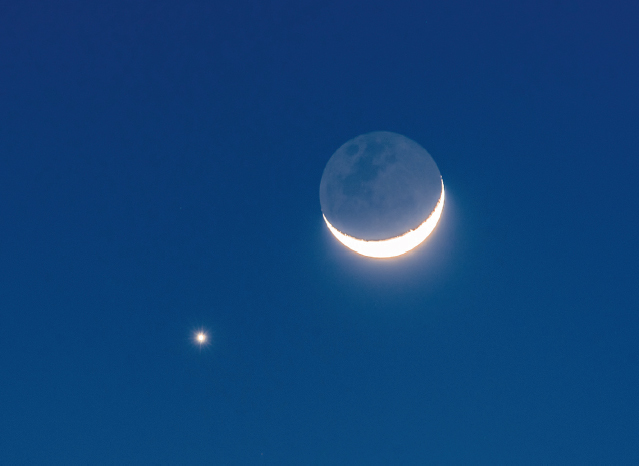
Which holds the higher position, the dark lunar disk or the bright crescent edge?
the dark lunar disk

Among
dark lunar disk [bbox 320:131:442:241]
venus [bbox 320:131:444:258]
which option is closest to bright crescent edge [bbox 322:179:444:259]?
venus [bbox 320:131:444:258]

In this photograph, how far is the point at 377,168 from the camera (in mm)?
10094

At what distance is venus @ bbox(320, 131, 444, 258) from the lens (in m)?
9.75

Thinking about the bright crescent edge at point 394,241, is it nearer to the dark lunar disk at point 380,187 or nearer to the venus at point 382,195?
the venus at point 382,195

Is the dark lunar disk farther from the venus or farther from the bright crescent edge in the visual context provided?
the bright crescent edge

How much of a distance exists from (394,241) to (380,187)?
1.39m

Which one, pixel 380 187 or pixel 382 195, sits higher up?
pixel 380 187

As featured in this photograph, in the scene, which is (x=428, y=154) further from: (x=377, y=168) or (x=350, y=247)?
(x=350, y=247)

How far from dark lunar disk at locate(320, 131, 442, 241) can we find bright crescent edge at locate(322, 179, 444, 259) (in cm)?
13

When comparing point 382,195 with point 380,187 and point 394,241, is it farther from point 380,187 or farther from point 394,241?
point 394,241

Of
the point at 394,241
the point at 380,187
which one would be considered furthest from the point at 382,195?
the point at 394,241

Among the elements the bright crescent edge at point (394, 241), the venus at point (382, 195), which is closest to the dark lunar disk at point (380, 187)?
the venus at point (382, 195)

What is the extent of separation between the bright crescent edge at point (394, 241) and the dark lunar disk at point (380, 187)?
0.43 ft

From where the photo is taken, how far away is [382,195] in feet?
32.3
